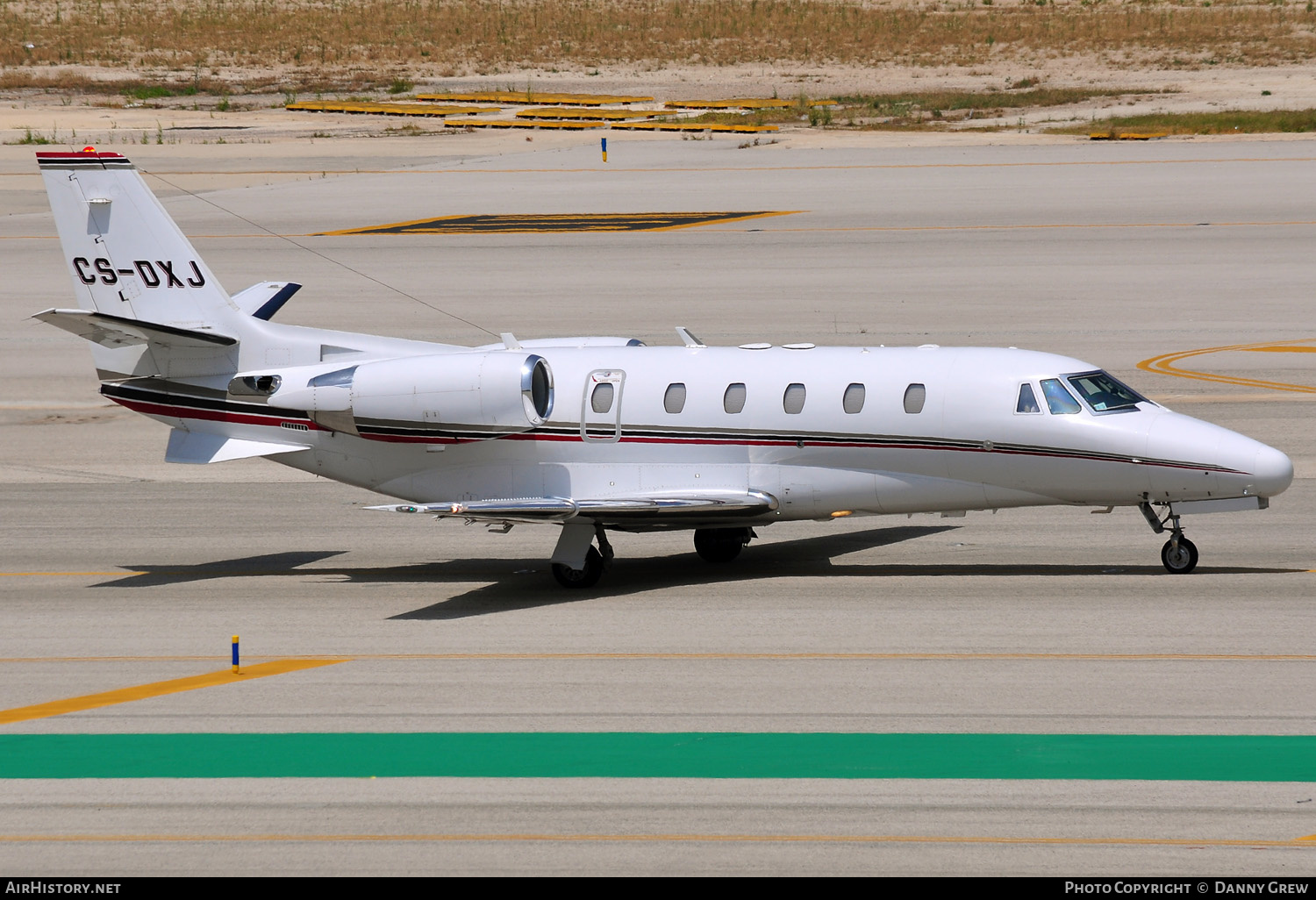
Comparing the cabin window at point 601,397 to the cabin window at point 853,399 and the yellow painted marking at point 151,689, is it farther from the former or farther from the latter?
the yellow painted marking at point 151,689

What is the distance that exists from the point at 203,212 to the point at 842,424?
1600 inches

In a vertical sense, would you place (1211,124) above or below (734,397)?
above

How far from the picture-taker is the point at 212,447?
23.2 metres

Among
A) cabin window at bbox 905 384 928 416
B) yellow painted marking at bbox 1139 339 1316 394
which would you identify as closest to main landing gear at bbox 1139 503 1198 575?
cabin window at bbox 905 384 928 416

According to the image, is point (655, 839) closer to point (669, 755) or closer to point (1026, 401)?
point (669, 755)

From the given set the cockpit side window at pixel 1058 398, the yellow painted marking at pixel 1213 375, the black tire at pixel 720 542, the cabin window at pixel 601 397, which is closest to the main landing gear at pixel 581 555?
the black tire at pixel 720 542

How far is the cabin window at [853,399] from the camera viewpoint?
68.4ft

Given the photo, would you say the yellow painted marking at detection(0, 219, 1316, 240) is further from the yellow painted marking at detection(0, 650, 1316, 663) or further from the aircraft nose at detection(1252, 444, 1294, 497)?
the yellow painted marking at detection(0, 650, 1316, 663)

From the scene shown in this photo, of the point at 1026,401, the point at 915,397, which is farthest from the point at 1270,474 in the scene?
the point at 915,397

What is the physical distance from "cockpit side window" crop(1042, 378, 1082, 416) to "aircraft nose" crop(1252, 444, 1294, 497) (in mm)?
2256

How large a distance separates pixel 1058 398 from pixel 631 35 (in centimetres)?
8911

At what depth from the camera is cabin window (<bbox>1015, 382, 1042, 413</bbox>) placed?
2031cm

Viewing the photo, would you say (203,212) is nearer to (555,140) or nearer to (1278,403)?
(555,140)
